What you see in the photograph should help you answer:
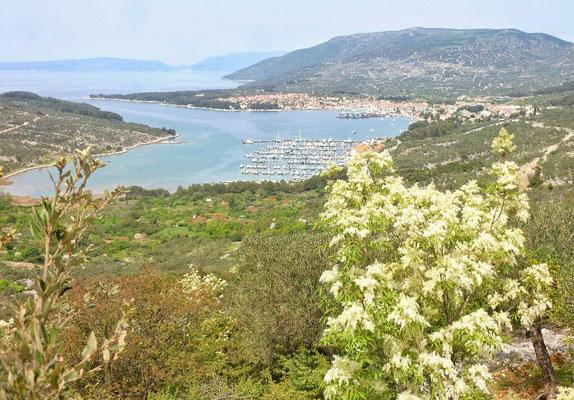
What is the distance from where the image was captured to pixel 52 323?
1.98m

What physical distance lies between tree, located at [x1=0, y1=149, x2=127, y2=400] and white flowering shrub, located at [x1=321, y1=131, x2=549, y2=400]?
327cm

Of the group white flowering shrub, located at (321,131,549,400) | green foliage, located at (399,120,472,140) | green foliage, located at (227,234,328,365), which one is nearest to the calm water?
green foliage, located at (399,120,472,140)

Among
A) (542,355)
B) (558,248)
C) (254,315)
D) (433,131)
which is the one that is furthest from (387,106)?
(542,355)

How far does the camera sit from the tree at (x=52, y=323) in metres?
1.64

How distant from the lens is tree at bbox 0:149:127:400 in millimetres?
1639

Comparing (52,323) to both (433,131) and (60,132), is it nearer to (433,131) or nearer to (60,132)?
(433,131)

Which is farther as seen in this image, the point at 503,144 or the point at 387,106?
the point at 387,106

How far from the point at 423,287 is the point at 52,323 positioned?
167 inches

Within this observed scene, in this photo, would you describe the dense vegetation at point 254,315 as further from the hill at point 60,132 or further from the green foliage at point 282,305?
the hill at point 60,132

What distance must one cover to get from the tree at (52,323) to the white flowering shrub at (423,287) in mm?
3274

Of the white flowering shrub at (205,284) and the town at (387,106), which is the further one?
the town at (387,106)

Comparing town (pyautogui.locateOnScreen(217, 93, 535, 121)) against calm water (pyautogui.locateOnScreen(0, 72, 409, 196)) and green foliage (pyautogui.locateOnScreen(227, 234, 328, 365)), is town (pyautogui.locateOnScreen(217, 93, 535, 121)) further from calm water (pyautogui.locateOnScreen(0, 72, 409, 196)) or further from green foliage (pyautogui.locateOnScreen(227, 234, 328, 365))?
green foliage (pyautogui.locateOnScreen(227, 234, 328, 365))

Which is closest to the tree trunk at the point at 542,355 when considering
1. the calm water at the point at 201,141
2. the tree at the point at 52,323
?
the tree at the point at 52,323

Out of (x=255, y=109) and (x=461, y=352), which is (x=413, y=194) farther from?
(x=255, y=109)
